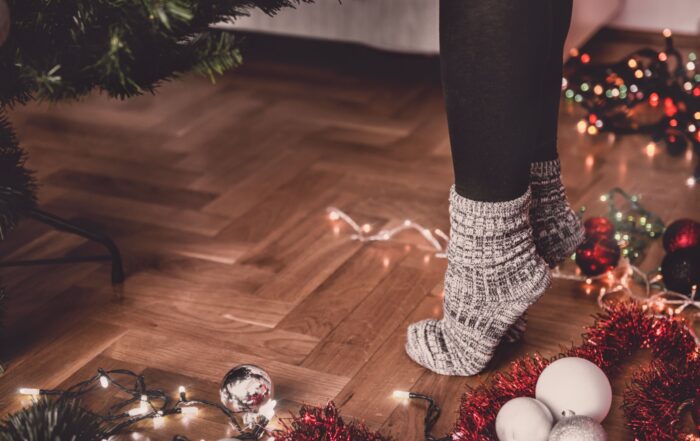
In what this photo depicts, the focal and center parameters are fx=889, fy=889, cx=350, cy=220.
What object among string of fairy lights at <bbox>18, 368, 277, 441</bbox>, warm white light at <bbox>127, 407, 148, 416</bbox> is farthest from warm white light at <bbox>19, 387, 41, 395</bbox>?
warm white light at <bbox>127, 407, 148, 416</bbox>

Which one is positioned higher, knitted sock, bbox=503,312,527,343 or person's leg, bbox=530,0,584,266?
person's leg, bbox=530,0,584,266

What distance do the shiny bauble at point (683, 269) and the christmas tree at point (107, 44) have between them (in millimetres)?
656

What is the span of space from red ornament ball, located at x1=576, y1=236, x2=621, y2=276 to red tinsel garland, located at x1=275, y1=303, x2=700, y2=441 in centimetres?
14

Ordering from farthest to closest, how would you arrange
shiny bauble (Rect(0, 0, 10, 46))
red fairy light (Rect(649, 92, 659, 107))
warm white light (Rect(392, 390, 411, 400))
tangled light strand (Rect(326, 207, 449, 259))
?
red fairy light (Rect(649, 92, 659, 107))
tangled light strand (Rect(326, 207, 449, 259))
warm white light (Rect(392, 390, 411, 400))
shiny bauble (Rect(0, 0, 10, 46))

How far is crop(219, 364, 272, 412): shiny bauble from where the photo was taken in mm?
983

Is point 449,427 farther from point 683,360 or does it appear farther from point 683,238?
point 683,238

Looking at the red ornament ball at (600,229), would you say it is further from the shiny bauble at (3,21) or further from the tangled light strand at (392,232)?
the shiny bauble at (3,21)

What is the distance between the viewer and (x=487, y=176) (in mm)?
985

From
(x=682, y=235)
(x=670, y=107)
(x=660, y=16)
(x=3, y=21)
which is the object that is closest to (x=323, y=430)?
(x=3, y=21)

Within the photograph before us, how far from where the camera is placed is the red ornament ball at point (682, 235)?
129 cm

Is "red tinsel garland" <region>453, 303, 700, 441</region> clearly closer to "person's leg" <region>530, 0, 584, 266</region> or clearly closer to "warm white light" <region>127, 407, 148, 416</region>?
"person's leg" <region>530, 0, 584, 266</region>

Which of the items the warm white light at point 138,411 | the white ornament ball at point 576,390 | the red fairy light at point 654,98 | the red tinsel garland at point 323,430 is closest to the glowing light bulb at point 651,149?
the red fairy light at point 654,98

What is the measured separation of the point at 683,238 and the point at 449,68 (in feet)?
1.79

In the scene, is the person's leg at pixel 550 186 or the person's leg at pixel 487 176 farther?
the person's leg at pixel 550 186
